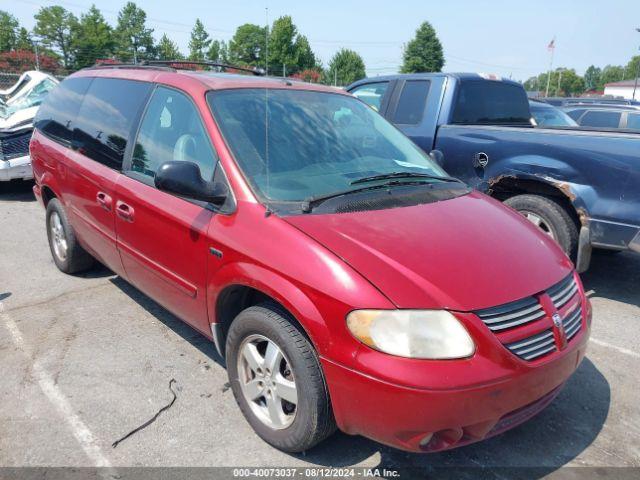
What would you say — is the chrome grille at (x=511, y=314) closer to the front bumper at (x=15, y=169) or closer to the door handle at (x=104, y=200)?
the door handle at (x=104, y=200)

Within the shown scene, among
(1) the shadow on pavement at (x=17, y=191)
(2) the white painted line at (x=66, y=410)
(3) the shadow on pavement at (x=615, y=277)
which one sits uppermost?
(3) the shadow on pavement at (x=615, y=277)

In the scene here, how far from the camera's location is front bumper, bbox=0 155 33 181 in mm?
8031

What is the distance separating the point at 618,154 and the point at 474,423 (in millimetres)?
3072

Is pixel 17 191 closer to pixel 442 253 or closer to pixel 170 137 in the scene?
pixel 170 137

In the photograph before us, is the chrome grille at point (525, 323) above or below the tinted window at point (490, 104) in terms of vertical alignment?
below

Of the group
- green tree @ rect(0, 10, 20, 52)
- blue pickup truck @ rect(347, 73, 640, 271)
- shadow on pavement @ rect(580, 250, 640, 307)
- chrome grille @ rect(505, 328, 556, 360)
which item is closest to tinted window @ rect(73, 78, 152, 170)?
blue pickup truck @ rect(347, 73, 640, 271)

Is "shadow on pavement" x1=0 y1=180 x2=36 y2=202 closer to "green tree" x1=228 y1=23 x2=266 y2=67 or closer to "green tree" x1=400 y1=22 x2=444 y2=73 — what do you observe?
"green tree" x1=228 y1=23 x2=266 y2=67

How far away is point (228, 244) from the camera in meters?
2.62

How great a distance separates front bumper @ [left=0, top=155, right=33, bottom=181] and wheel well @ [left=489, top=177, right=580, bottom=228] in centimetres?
695

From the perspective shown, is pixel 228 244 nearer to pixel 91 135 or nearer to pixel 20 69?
pixel 91 135

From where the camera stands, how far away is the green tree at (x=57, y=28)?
67.6m

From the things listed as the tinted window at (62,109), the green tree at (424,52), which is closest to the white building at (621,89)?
the green tree at (424,52)

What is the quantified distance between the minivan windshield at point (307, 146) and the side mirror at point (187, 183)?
20 centimetres

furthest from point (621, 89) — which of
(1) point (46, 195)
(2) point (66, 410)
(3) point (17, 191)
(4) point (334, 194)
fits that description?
(2) point (66, 410)
